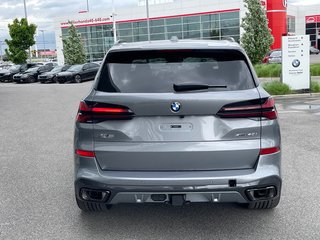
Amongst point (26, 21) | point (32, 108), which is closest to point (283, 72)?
point (32, 108)

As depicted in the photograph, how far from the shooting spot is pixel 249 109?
3502 mm

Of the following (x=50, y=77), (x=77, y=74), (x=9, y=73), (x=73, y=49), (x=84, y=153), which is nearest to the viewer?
(x=84, y=153)

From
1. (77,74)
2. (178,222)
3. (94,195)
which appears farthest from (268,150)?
(77,74)

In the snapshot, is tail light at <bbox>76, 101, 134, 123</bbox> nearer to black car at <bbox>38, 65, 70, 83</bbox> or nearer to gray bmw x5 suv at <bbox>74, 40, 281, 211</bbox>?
gray bmw x5 suv at <bbox>74, 40, 281, 211</bbox>

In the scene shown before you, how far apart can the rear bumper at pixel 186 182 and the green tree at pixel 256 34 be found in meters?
23.5

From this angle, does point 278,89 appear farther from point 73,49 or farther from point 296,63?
point 73,49

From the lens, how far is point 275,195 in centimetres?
371

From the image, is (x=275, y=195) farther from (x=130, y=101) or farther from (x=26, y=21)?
(x=26, y=21)

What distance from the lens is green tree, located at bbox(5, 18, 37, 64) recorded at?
46.1m

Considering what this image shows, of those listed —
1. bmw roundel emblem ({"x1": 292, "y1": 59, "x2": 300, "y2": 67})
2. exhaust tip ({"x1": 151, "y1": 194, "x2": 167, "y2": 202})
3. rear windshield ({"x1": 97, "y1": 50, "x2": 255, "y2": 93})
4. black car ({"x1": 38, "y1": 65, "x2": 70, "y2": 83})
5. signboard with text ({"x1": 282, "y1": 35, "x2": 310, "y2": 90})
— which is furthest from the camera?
black car ({"x1": 38, "y1": 65, "x2": 70, "y2": 83})

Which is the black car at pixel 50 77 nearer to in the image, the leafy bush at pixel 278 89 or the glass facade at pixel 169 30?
the glass facade at pixel 169 30

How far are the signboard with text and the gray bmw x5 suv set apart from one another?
39.8 ft

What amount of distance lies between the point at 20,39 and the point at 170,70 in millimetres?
46852

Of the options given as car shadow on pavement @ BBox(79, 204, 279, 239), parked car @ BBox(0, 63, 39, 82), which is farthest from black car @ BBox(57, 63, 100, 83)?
car shadow on pavement @ BBox(79, 204, 279, 239)
